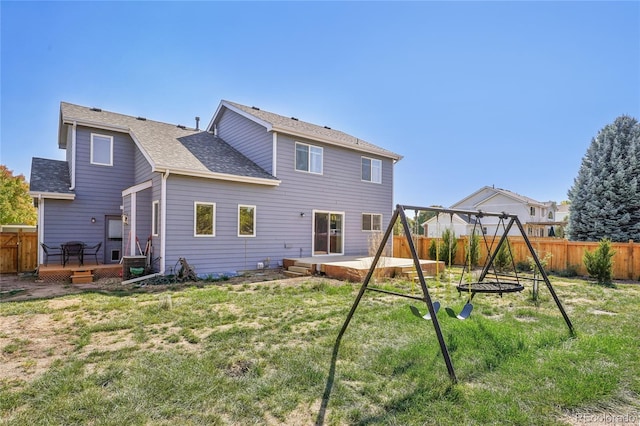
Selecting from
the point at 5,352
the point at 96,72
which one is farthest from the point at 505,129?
the point at 5,352

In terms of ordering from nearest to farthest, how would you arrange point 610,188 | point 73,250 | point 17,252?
point 73,250 < point 17,252 < point 610,188

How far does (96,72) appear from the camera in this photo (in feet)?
38.8

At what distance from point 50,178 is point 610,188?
21.4m

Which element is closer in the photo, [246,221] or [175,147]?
[246,221]

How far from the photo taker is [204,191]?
32.9 feet

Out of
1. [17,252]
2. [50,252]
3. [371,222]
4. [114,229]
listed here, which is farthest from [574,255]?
[17,252]

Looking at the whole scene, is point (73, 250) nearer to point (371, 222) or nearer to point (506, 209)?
point (371, 222)

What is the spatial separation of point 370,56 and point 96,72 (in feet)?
32.6

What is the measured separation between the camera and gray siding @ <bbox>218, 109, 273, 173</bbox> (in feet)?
39.2

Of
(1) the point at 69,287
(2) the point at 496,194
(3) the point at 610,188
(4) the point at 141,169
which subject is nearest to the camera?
(1) the point at 69,287

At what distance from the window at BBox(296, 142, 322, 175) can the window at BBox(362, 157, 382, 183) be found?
2.48 metres

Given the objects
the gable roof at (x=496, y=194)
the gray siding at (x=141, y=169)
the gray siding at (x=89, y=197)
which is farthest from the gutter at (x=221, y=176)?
the gable roof at (x=496, y=194)

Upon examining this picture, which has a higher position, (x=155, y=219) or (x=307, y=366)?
(x=155, y=219)

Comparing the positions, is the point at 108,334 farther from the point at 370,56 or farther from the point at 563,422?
the point at 370,56
